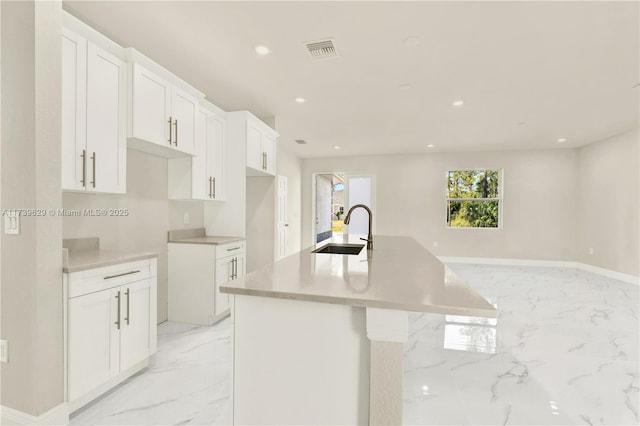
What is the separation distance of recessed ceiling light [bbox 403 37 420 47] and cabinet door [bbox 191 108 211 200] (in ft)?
6.83

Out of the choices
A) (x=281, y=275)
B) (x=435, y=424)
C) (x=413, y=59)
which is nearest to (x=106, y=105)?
(x=281, y=275)

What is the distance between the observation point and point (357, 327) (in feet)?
3.84

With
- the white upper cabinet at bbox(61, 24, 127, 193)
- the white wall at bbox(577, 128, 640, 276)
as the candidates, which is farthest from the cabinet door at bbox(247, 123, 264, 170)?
the white wall at bbox(577, 128, 640, 276)

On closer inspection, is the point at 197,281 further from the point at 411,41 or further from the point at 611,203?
the point at 611,203

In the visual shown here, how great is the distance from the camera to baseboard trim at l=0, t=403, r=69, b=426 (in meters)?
1.55

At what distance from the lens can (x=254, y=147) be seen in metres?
3.85

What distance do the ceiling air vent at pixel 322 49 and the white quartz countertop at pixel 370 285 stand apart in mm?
1832

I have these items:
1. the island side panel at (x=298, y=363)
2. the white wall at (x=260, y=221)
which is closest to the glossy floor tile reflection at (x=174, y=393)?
the island side panel at (x=298, y=363)

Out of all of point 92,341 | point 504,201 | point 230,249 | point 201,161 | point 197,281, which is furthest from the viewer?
point 504,201

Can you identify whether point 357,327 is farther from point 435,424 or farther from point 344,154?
point 344,154

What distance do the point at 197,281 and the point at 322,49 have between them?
2.51 metres

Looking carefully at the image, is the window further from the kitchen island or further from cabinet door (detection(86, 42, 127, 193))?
cabinet door (detection(86, 42, 127, 193))

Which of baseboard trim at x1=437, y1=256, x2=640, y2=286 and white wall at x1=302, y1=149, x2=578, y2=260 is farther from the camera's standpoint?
white wall at x1=302, y1=149, x2=578, y2=260

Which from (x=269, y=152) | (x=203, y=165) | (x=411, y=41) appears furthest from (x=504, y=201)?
(x=203, y=165)
